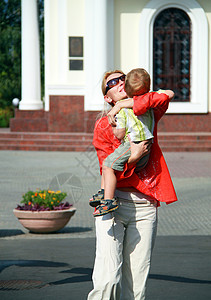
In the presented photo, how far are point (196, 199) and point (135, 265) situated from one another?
24.4ft

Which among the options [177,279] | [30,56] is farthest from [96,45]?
[177,279]

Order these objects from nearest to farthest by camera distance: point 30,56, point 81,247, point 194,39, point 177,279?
1. point 177,279
2. point 81,247
3. point 194,39
4. point 30,56

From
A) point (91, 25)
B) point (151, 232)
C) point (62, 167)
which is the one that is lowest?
point (62, 167)

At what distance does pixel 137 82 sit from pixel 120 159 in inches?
19.3

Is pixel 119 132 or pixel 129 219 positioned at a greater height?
pixel 119 132

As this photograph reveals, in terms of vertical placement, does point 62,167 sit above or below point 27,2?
below

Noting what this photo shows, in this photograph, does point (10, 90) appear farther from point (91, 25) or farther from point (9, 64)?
point (91, 25)

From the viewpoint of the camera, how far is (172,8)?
23.2 metres

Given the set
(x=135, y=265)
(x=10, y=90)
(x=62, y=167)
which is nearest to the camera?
(x=135, y=265)

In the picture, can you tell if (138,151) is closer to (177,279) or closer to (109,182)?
(109,182)

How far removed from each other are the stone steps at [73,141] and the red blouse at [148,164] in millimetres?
15661

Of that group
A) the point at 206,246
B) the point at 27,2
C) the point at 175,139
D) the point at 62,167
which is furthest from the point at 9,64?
the point at 206,246

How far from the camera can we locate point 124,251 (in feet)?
15.0

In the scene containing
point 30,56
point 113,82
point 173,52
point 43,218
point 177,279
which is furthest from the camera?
point 30,56
